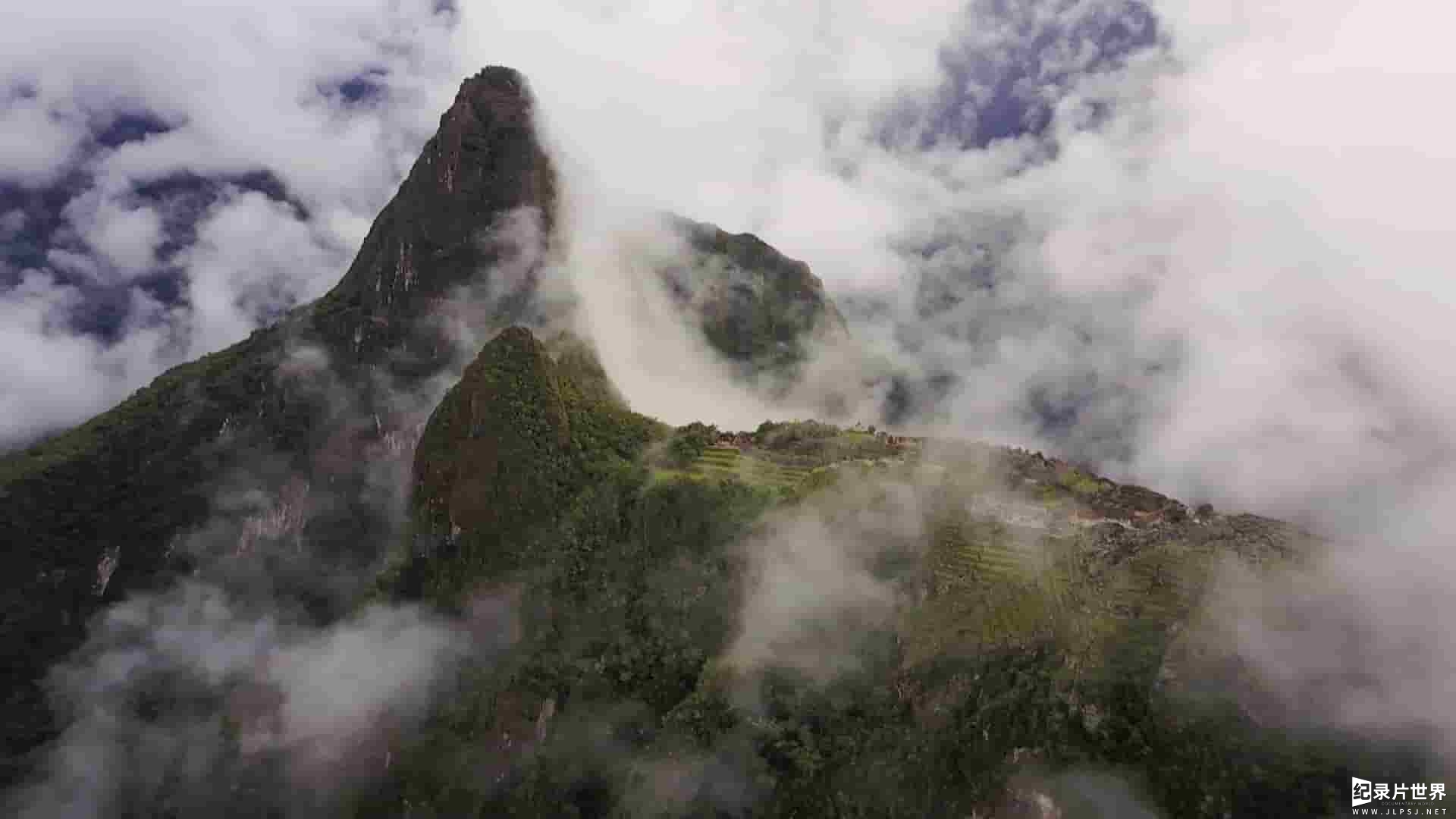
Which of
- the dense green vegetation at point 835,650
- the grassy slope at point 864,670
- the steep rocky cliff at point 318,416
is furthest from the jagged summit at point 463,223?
the grassy slope at point 864,670

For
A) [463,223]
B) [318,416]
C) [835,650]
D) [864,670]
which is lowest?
[864,670]

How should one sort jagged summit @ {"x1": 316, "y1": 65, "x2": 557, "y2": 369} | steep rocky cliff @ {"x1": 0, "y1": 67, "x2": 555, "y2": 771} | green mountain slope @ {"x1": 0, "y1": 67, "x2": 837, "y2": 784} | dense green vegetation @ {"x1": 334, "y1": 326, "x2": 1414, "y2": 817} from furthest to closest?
1. jagged summit @ {"x1": 316, "y1": 65, "x2": 557, "y2": 369}
2. steep rocky cliff @ {"x1": 0, "y1": 67, "x2": 555, "y2": 771}
3. green mountain slope @ {"x1": 0, "y1": 67, "x2": 837, "y2": 784}
4. dense green vegetation @ {"x1": 334, "y1": 326, "x2": 1414, "y2": 817}

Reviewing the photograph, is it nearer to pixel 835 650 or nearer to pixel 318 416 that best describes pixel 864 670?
pixel 835 650

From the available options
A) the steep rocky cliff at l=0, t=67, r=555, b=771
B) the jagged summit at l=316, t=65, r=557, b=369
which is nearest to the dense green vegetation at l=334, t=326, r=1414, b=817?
the jagged summit at l=316, t=65, r=557, b=369

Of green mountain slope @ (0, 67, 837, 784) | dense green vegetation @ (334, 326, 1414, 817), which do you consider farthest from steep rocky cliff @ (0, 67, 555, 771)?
dense green vegetation @ (334, 326, 1414, 817)

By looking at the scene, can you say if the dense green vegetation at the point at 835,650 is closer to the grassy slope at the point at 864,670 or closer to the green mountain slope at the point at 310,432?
the grassy slope at the point at 864,670

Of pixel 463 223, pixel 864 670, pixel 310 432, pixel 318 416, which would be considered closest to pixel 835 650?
pixel 864 670

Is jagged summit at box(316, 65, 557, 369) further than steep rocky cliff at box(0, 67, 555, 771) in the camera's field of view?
Yes

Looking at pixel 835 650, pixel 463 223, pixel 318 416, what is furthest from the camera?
pixel 318 416

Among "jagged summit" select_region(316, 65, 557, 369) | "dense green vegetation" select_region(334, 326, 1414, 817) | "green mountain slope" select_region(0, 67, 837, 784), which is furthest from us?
"jagged summit" select_region(316, 65, 557, 369)

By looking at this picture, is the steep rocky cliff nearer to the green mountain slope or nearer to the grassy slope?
the green mountain slope

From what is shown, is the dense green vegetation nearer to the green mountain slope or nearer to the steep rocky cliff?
the green mountain slope

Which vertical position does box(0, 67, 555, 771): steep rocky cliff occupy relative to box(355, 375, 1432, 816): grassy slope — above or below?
above
